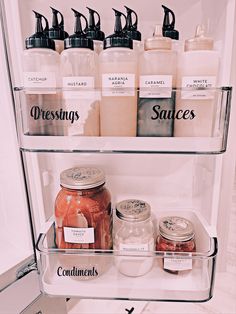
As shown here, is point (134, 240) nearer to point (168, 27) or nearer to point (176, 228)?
point (176, 228)

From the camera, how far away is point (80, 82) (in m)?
0.49

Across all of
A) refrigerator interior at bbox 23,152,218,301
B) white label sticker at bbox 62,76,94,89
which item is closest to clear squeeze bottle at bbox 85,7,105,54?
white label sticker at bbox 62,76,94,89

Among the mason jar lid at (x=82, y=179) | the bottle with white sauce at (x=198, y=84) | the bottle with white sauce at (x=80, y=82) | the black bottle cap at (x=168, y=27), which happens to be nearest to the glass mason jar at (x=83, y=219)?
the mason jar lid at (x=82, y=179)

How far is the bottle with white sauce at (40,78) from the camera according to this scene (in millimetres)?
492

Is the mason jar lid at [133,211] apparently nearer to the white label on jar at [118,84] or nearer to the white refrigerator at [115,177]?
the white refrigerator at [115,177]

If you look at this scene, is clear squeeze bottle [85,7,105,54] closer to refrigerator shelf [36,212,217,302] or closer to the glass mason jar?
the glass mason jar

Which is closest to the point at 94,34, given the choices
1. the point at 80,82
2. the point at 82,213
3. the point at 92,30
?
the point at 92,30

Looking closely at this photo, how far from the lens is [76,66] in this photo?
0.50m

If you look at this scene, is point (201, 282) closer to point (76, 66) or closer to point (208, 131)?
point (208, 131)

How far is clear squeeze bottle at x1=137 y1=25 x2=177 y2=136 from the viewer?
49cm

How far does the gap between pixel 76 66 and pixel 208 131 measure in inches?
10.7

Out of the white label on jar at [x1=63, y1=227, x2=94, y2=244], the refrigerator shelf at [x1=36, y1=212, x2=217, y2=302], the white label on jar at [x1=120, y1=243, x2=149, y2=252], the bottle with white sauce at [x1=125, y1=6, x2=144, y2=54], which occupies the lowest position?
the refrigerator shelf at [x1=36, y1=212, x2=217, y2=302]

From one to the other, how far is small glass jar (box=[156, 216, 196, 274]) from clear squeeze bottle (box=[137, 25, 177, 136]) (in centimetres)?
24

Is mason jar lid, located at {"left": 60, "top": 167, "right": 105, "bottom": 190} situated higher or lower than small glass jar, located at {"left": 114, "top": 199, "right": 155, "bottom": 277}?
higher
